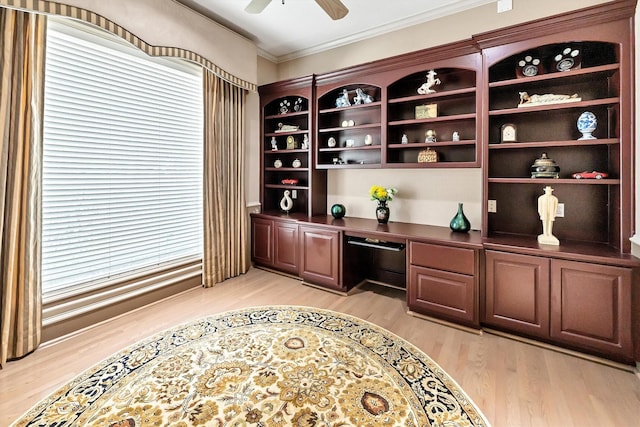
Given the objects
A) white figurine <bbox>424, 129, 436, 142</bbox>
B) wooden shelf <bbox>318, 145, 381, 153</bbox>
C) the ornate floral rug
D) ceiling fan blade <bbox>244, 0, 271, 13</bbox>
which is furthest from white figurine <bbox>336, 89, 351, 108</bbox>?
the ornate floral rug

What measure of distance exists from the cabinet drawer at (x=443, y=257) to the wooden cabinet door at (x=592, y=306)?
1.91 feet

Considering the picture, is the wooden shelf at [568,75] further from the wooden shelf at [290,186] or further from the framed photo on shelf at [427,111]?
the wooden shelf at [290,186]

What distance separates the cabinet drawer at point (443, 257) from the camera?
8.39ft

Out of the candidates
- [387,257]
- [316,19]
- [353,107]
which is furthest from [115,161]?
[387,257]

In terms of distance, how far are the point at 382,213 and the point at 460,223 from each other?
84 centimetres

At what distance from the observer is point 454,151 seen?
3172 millimetres

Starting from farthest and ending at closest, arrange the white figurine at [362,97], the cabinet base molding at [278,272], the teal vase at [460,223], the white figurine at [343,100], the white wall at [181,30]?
1. the cabinet base molding at [278,272]
2. the white figurine at [343,100]
3. the white figurine at [362,97]
4. the teal vase at [460,223]
5. the white wall at [181,30]

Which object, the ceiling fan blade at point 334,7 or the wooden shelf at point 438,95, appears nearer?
the ceiling fan blade at point 334,7

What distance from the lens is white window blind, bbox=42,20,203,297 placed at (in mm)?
2387

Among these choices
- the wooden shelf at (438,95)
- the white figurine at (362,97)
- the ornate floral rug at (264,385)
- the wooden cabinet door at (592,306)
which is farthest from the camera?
the white figurine at (362,97)

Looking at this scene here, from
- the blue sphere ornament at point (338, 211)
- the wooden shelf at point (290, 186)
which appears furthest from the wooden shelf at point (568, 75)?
the wooden shelf at point (290, 186)

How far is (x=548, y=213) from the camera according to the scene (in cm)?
244

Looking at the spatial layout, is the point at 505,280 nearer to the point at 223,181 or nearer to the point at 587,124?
the point at 587,124

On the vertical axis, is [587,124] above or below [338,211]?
above
